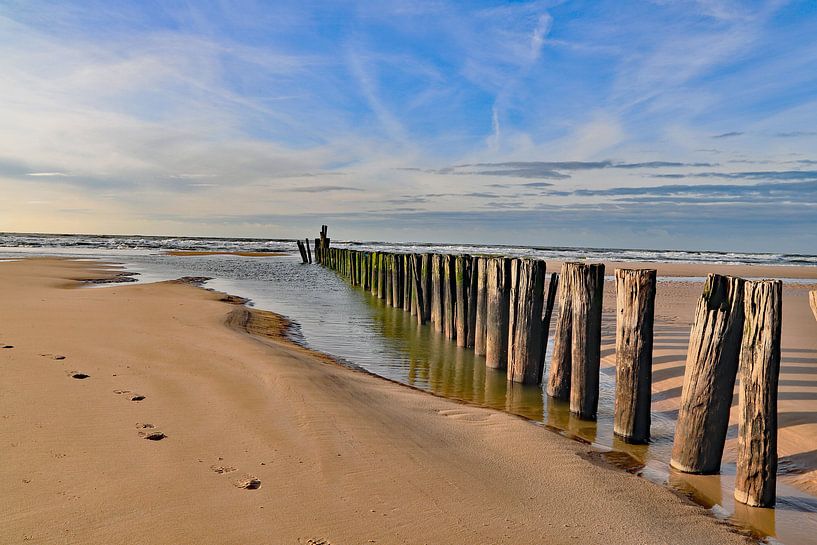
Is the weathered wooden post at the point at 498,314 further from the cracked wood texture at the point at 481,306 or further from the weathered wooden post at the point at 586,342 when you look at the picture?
the weathered wooden post at the point at 586,342

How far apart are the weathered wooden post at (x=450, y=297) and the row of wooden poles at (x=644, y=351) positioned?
1295mm

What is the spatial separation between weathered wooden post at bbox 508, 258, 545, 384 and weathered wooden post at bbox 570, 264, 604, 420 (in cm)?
99

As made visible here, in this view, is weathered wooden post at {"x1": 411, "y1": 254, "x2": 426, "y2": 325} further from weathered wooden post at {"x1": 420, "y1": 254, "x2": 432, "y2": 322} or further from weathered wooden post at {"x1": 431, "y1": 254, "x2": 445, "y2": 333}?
weathered wooden post at {"x1": 431, "y1": 254, "x2": 445, "y2": 333}

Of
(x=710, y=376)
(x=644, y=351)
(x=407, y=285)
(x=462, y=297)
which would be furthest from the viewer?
(x=407, y=285)

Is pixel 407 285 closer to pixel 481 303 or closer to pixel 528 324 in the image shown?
pixel 481 303

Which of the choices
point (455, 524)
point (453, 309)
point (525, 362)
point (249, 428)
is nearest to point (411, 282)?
point (453, 309)

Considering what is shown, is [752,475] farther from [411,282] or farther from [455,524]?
[411,282]

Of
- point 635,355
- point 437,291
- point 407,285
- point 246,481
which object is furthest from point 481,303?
point 246,481

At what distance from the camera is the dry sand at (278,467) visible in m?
2.83

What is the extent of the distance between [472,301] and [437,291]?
1.96m

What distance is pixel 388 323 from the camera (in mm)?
12695

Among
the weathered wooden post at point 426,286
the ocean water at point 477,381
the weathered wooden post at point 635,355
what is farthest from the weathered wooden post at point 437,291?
the weathered wooden post at point 635,355

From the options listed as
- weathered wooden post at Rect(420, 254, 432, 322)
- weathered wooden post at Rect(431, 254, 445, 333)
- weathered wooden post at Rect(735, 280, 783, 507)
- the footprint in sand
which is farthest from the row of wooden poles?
weathered wooden post at Rect(420, 254, 432, 322)

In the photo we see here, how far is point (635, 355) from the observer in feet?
16.9
